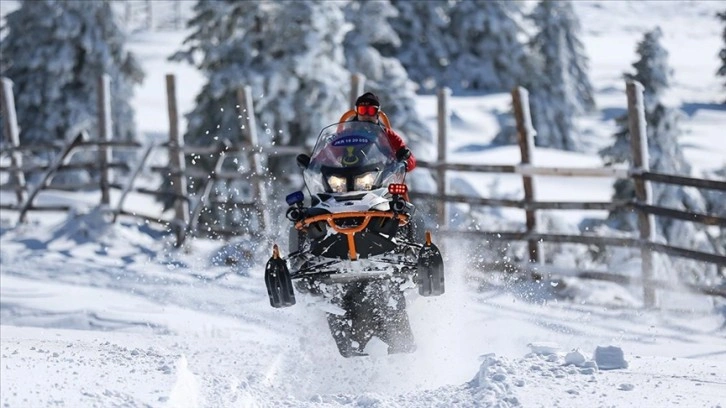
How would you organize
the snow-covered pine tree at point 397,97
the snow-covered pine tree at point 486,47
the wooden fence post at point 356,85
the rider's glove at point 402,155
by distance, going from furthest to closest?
the snow-covered pine tree at point 486,47
the snow-covered pine tree at point 397,97
the wooden fence post at point 356,85
the rider's glove at point 402,155

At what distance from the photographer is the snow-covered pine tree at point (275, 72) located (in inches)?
667

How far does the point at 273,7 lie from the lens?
17.3 meters

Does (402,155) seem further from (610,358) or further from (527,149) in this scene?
(527,149)

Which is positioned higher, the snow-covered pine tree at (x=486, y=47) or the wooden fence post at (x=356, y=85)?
the snow-covered pine tree at (x=486, y=47)

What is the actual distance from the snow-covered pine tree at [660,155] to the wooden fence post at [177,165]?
837cm

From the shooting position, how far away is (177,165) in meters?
13.4

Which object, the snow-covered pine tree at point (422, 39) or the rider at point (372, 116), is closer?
the rider at point (372, 116)

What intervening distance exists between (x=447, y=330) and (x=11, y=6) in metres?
25.2

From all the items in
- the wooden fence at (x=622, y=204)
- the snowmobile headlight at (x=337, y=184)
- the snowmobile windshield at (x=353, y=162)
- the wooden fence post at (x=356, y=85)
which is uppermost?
the wooden fence post at (x=356, y=85)

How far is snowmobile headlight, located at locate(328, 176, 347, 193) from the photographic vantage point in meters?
6.43

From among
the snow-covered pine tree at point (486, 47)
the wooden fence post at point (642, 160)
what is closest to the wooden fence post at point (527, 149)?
the wooden fence post at point (642, 160)

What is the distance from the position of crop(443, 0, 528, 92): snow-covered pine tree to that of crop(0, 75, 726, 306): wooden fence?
2587 centimetres

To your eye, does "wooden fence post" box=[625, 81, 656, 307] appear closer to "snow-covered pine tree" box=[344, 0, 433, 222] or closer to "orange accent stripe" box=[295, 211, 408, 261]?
"orange accent stripe" box=[295, 211, 408, 261]

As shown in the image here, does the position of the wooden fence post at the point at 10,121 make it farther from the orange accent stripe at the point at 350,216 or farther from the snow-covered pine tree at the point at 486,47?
the snow-covered pine tree at the point at 486,47
